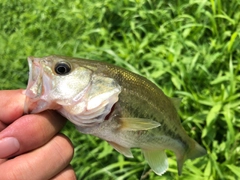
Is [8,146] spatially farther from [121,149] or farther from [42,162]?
[121,149]

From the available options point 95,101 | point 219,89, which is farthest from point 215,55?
point 95,101

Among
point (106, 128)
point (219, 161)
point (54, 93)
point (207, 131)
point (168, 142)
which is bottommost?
point (219, 161)

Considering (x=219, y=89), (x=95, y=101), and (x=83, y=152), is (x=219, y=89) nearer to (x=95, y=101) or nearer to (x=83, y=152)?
(x=83, y=152)

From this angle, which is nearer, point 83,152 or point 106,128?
point 106,128

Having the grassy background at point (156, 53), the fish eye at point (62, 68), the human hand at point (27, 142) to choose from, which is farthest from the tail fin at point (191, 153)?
the fish eye at point (62, 68)

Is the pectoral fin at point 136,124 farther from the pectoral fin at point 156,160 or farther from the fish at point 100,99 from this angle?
the pectoral fin at point 156,160
